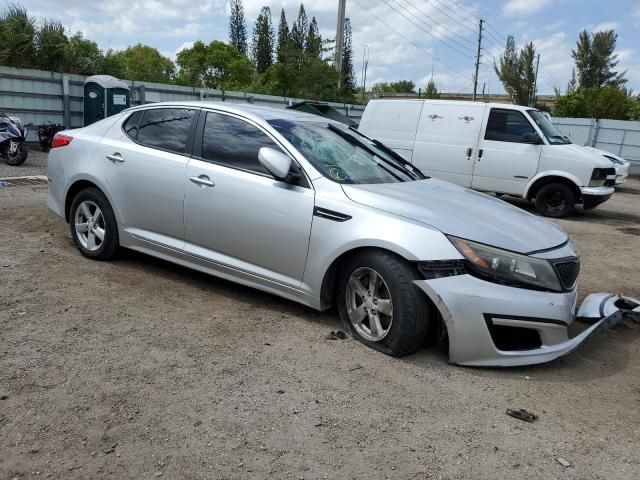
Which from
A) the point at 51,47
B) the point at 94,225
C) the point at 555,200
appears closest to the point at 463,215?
Answer: the point at 94,225

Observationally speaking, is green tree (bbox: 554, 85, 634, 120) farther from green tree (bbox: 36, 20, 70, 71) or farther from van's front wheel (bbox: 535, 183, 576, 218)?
green tree (bbox: 36, 20, 70, 71)

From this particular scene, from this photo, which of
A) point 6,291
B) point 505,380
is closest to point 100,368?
point 6,291

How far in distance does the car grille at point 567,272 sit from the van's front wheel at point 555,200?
705 centimetres

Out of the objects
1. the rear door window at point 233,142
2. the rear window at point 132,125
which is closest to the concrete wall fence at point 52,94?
the rear window at point 132,125

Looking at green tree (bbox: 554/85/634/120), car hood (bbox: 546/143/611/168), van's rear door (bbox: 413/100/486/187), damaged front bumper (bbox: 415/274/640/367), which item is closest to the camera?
damaged front bumper (bbox: 415/274/640/367)

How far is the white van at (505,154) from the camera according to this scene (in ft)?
33.6

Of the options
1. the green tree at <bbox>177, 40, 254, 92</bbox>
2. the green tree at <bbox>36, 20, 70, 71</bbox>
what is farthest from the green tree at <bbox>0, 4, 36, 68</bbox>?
the green tree at <bbox>177, 40, 254, 92</bbox>

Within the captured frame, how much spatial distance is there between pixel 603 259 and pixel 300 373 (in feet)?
17.0

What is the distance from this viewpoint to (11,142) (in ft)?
36.5

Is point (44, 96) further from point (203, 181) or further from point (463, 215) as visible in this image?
point (463, 215)

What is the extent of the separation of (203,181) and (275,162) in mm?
734

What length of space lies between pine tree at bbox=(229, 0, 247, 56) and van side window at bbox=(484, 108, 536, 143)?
75475 millimetres

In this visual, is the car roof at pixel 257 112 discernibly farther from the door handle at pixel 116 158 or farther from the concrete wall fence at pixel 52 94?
the concrete wall fence at pixel 52 94

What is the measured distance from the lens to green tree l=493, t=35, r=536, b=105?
58.2 meters
